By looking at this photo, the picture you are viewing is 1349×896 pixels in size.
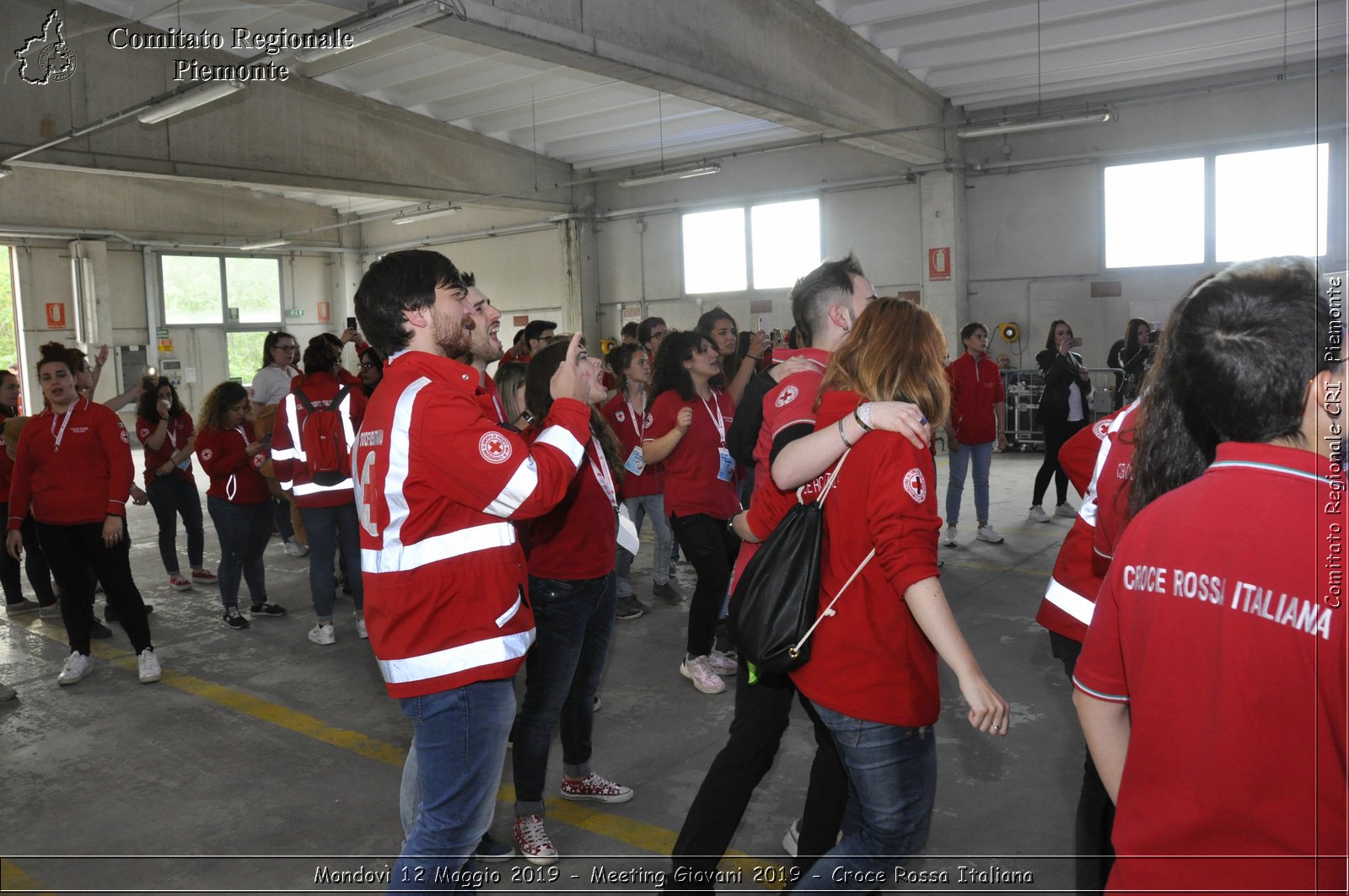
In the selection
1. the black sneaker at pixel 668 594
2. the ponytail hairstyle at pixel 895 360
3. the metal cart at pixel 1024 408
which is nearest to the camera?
the ponytail hairstyle at pixel 895 360

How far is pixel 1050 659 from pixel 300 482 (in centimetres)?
424

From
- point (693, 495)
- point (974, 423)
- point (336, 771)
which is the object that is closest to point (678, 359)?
point (693, 495)

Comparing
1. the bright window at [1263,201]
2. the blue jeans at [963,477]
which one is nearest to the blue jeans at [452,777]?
the blue jeans at [963,477]

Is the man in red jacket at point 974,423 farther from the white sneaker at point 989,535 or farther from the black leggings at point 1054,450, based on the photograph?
the black leggings at point 1054,450

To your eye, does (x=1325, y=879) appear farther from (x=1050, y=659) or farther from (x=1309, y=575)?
(x=1050, y=659)

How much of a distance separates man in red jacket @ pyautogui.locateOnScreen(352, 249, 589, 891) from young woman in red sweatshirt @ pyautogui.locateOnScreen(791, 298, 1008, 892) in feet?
2.15

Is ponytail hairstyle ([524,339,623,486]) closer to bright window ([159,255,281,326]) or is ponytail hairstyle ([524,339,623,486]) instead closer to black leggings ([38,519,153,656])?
black leggings ([38,519,153,656])

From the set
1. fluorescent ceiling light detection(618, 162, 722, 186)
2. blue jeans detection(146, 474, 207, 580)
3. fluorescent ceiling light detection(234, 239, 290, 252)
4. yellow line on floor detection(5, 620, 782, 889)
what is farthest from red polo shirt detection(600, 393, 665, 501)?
fluorescent ceiling light detection(234, 239, 290, 252)

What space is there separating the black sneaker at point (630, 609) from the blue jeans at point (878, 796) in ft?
12.7

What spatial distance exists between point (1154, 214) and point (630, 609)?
34.7 ft

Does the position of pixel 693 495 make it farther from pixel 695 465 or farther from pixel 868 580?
pixel 868 580

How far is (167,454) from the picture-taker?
22.0 ft

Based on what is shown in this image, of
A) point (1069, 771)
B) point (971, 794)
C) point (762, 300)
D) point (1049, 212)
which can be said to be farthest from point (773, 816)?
point (762, 300)

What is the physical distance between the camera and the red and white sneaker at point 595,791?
11.2ft
